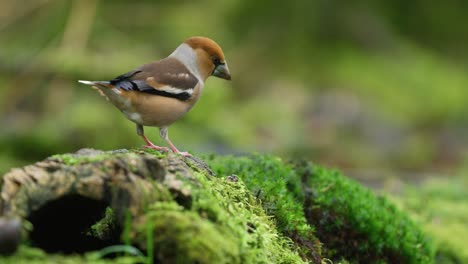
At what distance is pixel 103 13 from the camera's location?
15.7 metres

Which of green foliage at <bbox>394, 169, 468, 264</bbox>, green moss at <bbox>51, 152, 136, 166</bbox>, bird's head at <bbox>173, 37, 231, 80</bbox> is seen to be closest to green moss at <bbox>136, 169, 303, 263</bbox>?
green moss at <bbox>51, 152, 136, 166</bbox>

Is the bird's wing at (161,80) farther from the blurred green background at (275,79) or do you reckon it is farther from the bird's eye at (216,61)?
the blurred green background at (275,79)

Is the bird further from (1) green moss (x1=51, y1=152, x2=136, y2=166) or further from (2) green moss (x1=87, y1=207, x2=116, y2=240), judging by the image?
(1) green moss (x1=51, y1=152, x2=136, y2=166)

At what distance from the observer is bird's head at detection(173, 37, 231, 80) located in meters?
5.84

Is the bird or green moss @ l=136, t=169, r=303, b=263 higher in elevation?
the bird

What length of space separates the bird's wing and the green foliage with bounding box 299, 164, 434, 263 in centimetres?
129

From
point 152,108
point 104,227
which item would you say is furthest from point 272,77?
point 104,227

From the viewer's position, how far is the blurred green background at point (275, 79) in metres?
12.8

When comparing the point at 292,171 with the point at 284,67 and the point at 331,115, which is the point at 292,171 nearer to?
the point at 331,115

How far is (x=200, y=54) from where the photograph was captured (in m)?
5.90

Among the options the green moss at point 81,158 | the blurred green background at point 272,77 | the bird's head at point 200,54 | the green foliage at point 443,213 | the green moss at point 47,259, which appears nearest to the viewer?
the green moss at point 47,259

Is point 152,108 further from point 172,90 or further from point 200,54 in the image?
point 200,54

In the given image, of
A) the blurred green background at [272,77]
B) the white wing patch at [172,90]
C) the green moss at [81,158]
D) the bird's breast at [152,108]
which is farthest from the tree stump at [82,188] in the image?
the blurred green background at [272,77]

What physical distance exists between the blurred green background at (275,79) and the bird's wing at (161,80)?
17.7 feet
